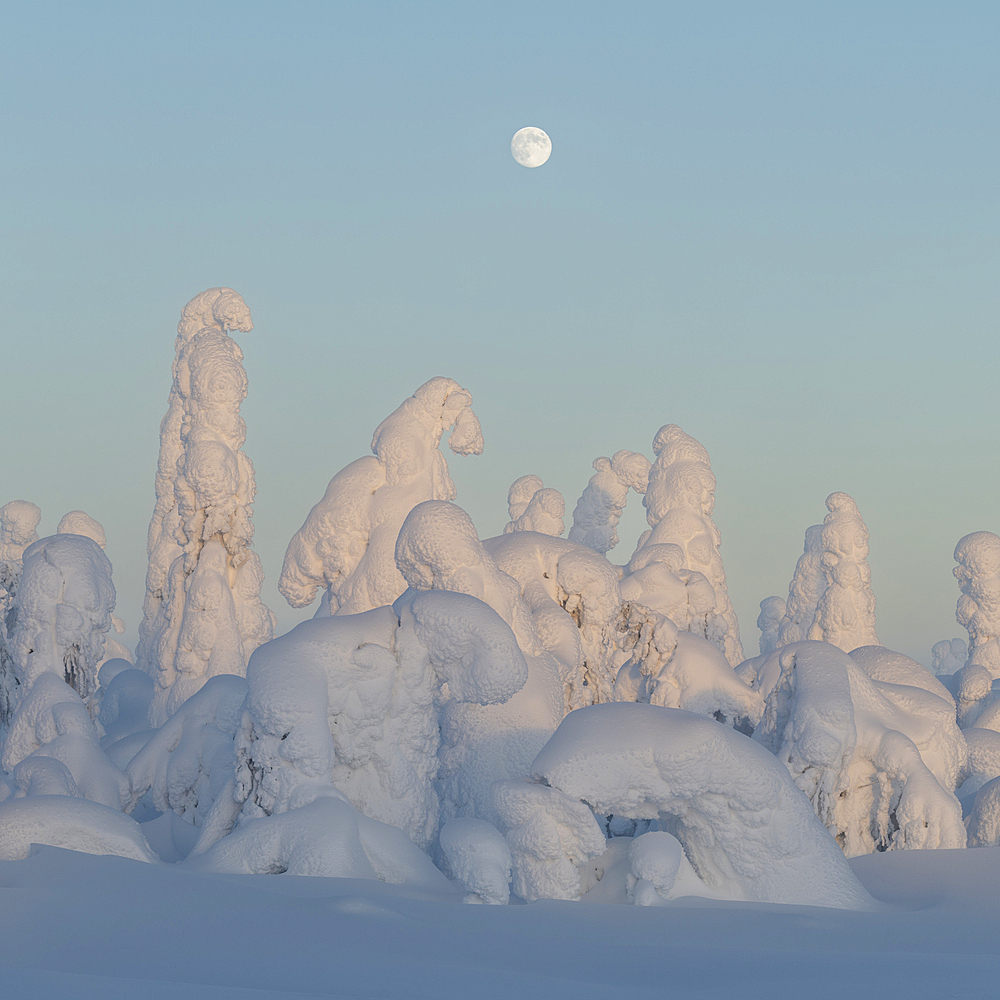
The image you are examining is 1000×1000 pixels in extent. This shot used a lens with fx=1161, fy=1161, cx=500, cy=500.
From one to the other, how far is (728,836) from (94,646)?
24.9 feet

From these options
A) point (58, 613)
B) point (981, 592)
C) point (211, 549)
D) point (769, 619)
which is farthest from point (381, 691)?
point (769, 619)

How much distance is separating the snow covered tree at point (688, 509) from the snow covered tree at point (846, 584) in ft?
6.54

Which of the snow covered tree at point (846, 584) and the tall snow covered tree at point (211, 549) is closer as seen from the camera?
the tall snow covered tree at point (211, 549)

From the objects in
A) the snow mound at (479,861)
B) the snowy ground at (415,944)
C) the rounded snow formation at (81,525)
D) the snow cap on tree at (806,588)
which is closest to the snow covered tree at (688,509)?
the snow cap on tree at (806,588)

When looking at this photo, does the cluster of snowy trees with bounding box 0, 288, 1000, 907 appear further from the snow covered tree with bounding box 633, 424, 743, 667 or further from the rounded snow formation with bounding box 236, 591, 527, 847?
the snow covered tree with bounding box 633, 424, 743, 667

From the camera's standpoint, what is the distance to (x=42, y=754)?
10.8 m

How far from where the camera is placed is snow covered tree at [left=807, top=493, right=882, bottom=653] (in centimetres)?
2383

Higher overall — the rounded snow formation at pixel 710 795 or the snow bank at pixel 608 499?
the snow bank at pixel 608 499

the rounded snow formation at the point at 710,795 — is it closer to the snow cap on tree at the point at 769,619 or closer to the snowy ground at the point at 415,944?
the snowy ground at the point at 415,944

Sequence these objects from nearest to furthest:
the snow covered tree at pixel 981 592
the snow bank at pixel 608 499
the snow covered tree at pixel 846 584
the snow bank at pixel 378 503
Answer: the snow bank at pixel 378 503 → the snow covered tree at pixel 981 592 → the snow covered tree at pixel 846 584 → the snow bank at pixel 608 499

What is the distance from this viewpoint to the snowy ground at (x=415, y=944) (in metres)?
4.70

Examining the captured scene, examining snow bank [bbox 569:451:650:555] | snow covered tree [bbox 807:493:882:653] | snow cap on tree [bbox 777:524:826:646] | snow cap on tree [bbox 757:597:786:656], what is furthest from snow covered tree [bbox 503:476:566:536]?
snow cap on tree [bbox 757:597:786:656]

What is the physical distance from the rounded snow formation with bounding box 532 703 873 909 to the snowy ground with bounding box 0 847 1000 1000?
516 millimetres

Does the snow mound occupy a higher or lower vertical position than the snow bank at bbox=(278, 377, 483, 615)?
lower
